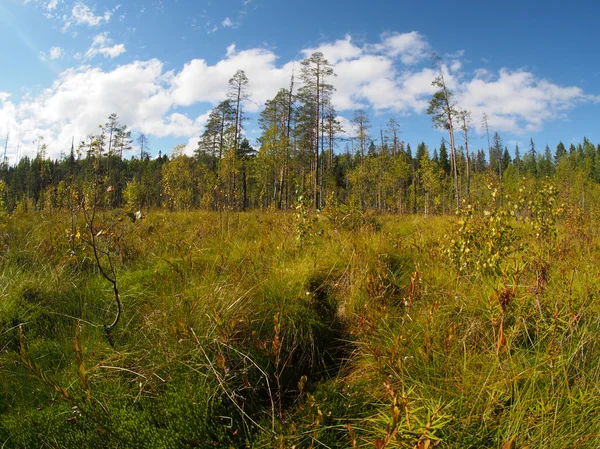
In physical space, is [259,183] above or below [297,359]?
above

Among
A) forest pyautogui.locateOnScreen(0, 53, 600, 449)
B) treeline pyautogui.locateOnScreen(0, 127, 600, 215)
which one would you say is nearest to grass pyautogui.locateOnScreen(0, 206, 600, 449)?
forest pyautogui.locateOnScreen(0, 53, 600, 449)

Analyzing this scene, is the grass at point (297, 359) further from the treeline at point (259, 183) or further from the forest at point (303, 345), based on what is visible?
the treeline at point (259, 183)

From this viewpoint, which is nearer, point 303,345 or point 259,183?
point 303,345

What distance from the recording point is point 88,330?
8.66 feet

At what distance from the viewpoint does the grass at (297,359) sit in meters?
1.73

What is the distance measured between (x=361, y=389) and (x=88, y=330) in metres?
2.23

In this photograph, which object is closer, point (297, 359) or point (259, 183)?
point (297, 359)

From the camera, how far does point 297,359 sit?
258 cm

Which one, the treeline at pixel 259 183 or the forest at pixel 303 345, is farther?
the treeline at pixel 259 183

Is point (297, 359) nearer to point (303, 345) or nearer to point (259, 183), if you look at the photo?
point (303, 345)

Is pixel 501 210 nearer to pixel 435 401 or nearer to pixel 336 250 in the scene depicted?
pixel 336 250

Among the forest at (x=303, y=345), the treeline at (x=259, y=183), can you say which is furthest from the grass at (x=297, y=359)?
the treeline at (x=259, y=183)

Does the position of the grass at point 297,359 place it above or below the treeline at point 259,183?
below

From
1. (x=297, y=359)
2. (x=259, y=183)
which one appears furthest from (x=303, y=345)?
(x=259, y=183)
